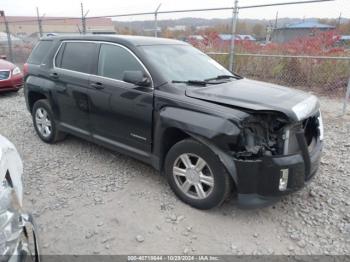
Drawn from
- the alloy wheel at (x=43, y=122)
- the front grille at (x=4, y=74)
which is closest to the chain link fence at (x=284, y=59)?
the front grille at (x=4, y=74)

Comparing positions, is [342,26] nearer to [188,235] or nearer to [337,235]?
[337,235]

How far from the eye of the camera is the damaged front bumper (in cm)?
267

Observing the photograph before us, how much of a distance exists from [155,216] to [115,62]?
1954mm

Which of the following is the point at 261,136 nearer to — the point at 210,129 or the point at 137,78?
the point at 210,129

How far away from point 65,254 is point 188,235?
1.12 metres

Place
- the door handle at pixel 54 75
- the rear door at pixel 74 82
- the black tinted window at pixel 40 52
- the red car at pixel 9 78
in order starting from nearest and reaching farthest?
the rear door at pixel 74 82 → the door handle at pixel 54 75 → the black tinted window at pixel 40 52 → the red car at pixel 9 78

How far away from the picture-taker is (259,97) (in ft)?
9.70

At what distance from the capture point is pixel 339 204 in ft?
10.6

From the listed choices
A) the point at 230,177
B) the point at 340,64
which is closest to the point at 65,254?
the point at 230,177

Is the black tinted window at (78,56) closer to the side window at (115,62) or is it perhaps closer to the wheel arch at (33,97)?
the side window at (115,62)

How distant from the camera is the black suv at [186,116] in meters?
2.71

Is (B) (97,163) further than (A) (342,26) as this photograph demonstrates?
No

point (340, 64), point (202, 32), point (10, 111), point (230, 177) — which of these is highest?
point (202, 32)

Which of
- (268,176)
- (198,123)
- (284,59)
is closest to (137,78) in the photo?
(198,123)
